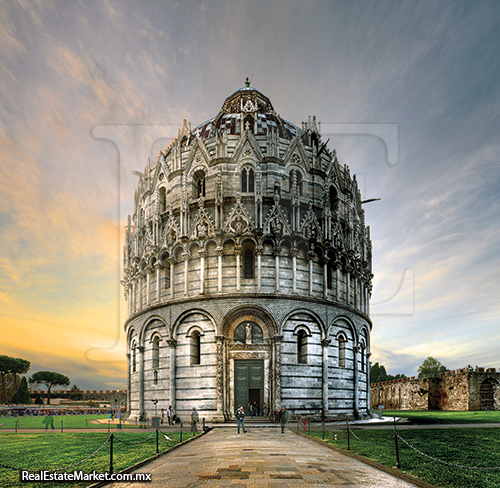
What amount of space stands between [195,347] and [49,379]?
314 ft

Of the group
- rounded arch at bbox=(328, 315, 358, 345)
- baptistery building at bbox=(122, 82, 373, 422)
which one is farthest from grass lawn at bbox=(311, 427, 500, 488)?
rounded arch at bbox=(328, 315, 358, 345)

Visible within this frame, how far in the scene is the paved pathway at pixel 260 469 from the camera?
37.9 ft

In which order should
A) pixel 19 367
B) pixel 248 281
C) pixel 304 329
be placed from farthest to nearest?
pixel 19 367
pixel 304 329
pixel 248 281

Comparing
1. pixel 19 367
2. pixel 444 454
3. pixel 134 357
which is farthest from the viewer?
pixel 19 367

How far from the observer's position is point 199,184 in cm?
3816

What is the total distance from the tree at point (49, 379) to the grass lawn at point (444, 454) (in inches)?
4211

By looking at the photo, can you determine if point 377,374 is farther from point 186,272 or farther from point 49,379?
point 186,272

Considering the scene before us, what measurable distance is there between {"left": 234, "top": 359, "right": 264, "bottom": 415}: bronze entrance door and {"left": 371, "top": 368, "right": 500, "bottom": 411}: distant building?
43.0m

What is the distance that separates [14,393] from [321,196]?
81.0m

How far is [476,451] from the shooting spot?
1656 centimetres

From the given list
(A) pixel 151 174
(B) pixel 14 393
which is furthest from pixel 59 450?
(B) pixel 14 393

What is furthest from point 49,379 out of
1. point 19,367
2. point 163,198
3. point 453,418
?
point 453,418

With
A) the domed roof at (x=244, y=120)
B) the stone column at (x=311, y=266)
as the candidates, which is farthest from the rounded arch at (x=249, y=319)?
the domed roof at (x=244, y=120)

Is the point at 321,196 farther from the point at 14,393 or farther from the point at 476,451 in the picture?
the point at 14,393
